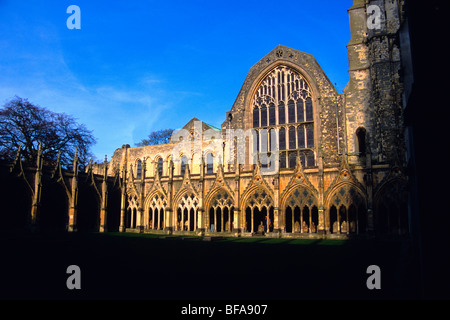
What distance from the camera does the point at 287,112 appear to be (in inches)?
1156

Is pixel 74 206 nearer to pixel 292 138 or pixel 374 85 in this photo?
pixel 292 138

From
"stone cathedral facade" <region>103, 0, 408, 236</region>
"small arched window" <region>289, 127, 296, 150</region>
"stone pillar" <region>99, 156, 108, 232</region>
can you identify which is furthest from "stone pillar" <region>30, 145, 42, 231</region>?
"small arched window" <region>289, 127, 296, 150</region>

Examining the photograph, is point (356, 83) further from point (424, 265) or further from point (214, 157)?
point (424, 265)

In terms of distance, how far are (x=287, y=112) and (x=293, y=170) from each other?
24.7 ft

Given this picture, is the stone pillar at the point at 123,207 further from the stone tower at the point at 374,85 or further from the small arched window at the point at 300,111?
the stone tower at the point at 374,85

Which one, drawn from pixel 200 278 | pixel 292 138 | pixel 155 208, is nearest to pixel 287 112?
→ pixel 292 138

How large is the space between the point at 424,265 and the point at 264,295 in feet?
8.91

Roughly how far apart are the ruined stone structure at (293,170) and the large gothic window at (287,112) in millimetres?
92

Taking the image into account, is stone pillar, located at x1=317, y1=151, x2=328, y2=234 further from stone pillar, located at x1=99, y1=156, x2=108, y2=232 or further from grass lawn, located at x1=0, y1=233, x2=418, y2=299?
stone pillar, located at x1=99, y1=156, x2=108, y2=232

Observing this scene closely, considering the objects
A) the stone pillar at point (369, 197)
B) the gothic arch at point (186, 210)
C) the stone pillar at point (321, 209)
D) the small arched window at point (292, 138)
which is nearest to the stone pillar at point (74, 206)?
the gothic arch at point (186, 210)

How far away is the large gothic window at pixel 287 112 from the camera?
93.0 ft

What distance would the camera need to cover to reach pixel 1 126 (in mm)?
30453
